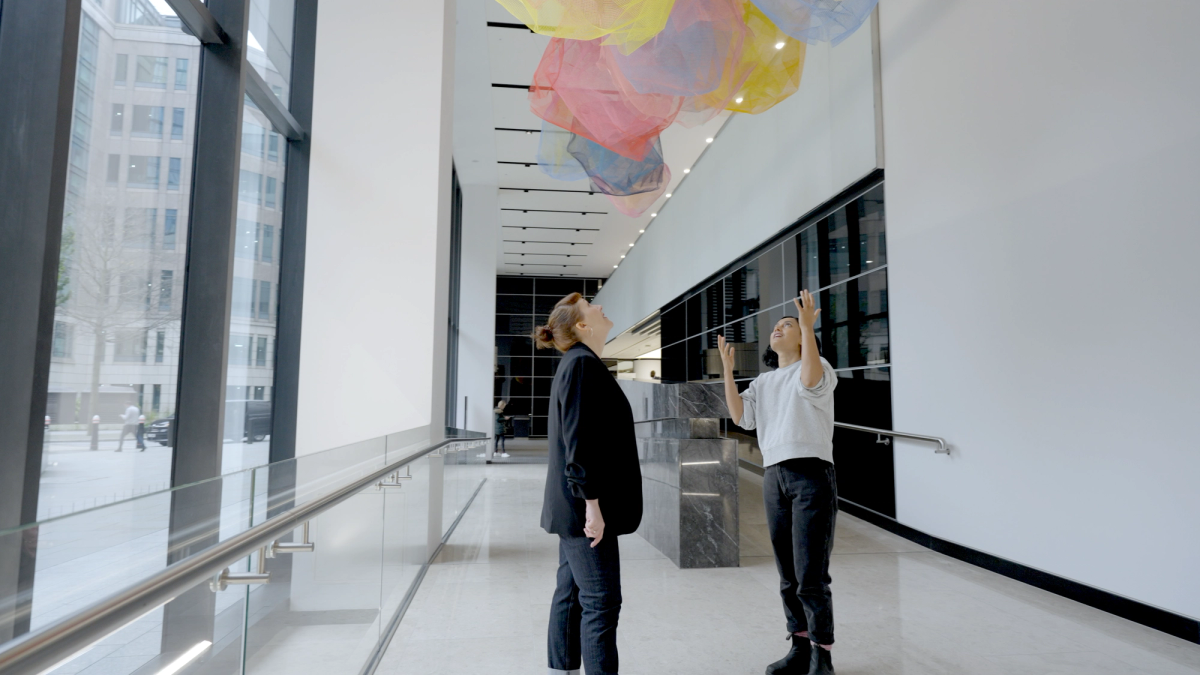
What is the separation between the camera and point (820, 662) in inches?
110

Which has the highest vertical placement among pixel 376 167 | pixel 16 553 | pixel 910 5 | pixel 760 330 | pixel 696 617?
pixel 910 5

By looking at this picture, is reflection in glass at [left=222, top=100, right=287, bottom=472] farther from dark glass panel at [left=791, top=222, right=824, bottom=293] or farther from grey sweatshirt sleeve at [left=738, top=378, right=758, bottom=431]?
dark glass panel at [left=791, top=222, right=824, bottom=293]

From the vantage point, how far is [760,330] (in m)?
8.73

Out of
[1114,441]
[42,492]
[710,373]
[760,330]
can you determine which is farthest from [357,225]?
[710,373]

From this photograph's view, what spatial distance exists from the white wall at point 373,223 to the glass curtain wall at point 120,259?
1530 millimetres

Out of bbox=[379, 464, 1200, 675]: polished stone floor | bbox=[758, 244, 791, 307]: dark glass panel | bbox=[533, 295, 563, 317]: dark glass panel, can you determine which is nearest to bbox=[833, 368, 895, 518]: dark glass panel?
→ bbox=[379, 464, 1200, 675]: polished stone floor

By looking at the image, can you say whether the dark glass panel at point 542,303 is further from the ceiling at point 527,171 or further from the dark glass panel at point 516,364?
the dark glass panel at point 516,364

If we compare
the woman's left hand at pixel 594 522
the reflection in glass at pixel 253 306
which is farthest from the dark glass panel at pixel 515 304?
the woman's left hand at pixel 594 522

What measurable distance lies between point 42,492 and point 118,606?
57.4 inches

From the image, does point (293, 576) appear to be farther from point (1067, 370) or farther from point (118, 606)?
point (1067, 370)

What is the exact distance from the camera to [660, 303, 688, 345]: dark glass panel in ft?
41.7

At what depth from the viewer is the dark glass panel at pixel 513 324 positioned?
23.0 meters

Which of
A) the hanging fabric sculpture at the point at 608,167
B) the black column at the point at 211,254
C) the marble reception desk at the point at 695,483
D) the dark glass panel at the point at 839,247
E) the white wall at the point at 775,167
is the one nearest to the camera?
the hanging fabric sculpture at the point at 608,167

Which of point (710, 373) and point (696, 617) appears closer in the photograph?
point (696, 617)
